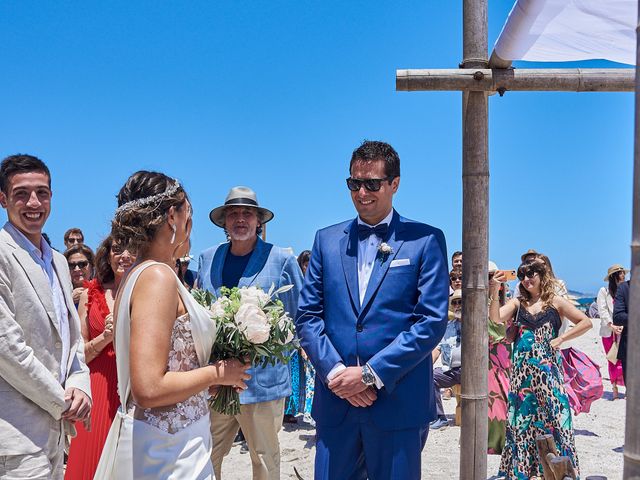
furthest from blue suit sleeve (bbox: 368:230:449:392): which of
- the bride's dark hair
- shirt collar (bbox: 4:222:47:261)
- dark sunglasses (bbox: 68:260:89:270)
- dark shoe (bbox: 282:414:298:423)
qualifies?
dark shoe (bbox: 282:414:298:423)

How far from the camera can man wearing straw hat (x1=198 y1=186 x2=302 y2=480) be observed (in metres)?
4.65

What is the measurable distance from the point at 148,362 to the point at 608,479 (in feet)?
17.1

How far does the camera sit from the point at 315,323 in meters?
3.65

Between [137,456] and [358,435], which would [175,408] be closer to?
[137,456]

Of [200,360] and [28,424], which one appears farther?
[28,424]

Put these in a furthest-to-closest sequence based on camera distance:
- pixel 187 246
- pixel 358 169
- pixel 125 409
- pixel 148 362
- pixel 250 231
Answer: pixel 250 231
pixel 358 169
pixel 187 246
pixel 125 409
pixel 148 362

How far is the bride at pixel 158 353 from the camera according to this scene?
7.90 feet

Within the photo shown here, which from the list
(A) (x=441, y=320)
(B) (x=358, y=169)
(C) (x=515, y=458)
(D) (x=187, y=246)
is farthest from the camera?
(C) (x=515, y=458)

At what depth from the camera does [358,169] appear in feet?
12.1

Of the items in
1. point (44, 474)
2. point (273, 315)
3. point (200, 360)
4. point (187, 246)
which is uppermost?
point (187, 246)

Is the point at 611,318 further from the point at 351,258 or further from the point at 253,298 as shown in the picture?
the point at 253,298

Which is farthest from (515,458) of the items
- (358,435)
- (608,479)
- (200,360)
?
(200,360)

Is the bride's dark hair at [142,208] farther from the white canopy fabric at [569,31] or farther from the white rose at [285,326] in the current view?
the white canopy fabric at [569,31]

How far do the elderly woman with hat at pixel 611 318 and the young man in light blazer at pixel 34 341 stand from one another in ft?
27.3
